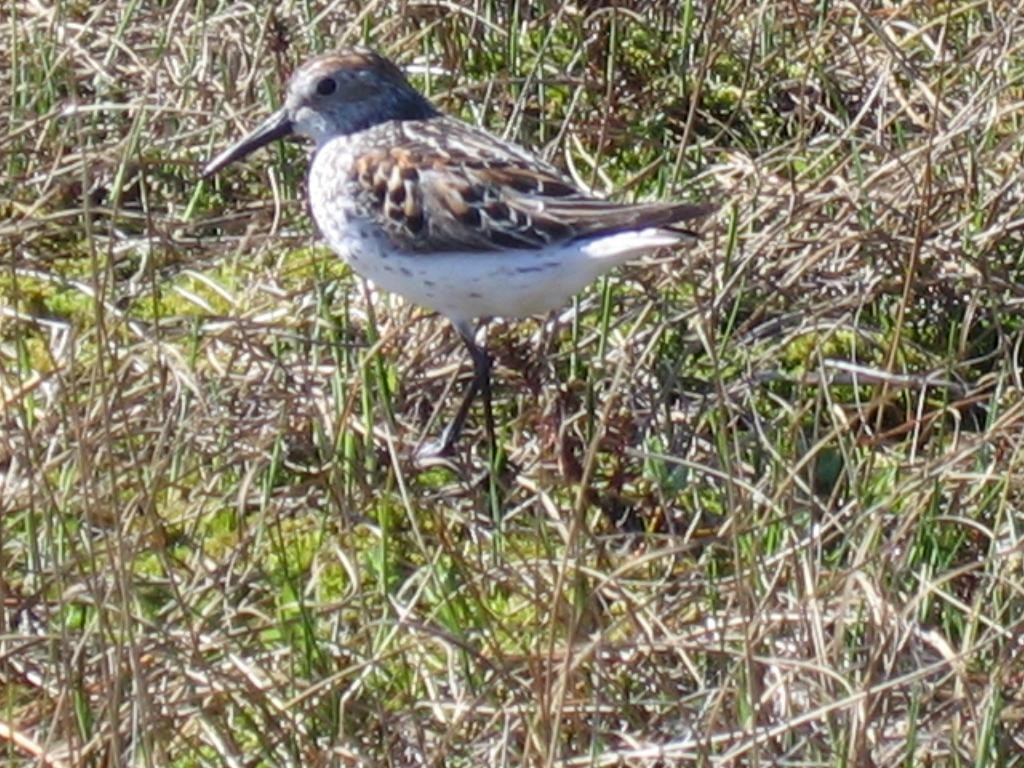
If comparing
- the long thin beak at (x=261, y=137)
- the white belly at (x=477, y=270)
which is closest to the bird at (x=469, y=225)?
the white belly at (x=477, y=270)

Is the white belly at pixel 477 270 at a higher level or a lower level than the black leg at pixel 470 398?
higher

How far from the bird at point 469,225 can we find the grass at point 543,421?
168 millimetres

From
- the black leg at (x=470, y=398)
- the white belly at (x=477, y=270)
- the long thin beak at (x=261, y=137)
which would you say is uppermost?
the long thin beak at (x=261, y=137)

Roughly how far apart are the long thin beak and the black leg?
0.67 m

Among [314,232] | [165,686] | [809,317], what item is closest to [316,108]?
[314,232]

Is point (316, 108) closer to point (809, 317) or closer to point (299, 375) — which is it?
point (299, 375)

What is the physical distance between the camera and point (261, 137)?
16.2 ft

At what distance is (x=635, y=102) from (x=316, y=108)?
107 centimetres

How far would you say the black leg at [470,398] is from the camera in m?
4.59

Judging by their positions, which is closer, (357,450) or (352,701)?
(352,701)

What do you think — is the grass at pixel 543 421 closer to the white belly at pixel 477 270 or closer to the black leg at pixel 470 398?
the black leg at pixel 470 398

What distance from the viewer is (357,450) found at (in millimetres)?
4434

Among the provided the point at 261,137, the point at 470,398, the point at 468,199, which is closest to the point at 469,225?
the point at 468,199

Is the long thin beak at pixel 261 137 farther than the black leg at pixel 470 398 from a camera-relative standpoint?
Yes
